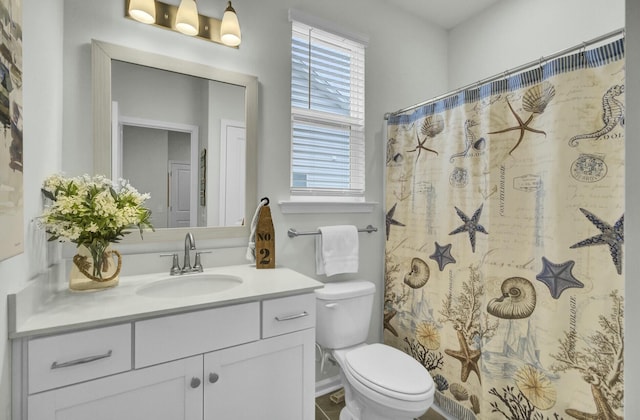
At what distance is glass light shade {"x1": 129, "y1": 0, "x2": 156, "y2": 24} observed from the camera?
1403 millimetres

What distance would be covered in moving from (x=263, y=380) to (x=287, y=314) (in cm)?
27

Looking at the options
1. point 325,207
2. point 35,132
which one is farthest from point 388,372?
point 35,132

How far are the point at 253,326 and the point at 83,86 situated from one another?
4.23 feet

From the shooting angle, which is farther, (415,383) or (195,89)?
(195,89)

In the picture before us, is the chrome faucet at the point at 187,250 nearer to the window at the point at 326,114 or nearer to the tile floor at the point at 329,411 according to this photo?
the window at the point at 326,114

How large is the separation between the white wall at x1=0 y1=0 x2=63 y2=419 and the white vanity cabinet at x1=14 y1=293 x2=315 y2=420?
3.7 inches

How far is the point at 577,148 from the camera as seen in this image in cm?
126

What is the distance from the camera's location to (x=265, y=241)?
168cm

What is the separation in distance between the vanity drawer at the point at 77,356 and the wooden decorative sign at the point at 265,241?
0.74m

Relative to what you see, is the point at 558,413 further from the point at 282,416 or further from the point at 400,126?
the point at 400,126

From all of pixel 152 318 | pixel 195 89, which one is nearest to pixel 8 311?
pixel 152 318

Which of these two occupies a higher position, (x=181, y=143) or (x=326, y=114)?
(x=326, y=114)

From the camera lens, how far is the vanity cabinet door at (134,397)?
92 cm

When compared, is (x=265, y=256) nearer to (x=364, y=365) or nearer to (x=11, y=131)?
(x=364, y=365)
